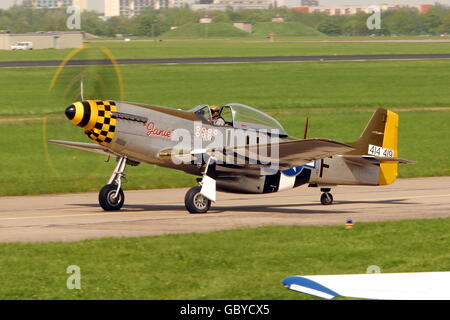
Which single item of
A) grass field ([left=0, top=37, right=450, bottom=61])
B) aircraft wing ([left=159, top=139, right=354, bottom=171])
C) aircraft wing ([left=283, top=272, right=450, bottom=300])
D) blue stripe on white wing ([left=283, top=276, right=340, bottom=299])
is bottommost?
grass field ([left=0, top=37, right=450, bottom=61])

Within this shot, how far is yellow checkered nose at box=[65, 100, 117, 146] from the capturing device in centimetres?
Result: 1642

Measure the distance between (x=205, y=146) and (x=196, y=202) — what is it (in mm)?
1152

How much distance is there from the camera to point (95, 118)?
54.4ft

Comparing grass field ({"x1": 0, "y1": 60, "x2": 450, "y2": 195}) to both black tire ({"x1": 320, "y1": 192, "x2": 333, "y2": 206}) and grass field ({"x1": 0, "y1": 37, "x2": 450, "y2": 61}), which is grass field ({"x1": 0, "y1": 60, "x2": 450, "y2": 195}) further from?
grass field ({"x1": 0, "y1": 37, "x2": 450, "y2": 61})

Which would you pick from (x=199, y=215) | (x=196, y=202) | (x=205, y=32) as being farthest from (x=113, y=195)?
(x=205, y=32)

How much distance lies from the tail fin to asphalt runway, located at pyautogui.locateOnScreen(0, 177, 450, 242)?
0.74 meters

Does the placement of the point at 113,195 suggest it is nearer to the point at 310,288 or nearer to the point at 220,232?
the point at 220,232

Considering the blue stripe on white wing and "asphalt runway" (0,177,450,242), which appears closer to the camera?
the blue stripe on white wing

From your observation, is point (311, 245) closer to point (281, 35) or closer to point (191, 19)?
point (281, 35)

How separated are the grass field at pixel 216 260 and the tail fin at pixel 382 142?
3692 mm

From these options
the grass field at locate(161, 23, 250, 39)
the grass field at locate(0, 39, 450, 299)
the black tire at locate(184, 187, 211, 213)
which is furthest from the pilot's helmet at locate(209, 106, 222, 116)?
the grass field at locate(161, 23, 250, 39)

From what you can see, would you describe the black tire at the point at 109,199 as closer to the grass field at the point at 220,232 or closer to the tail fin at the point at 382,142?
the grass field at the point at 220,232

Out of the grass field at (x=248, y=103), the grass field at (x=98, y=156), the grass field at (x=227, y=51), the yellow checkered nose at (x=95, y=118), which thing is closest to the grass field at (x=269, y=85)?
the grass field at (x=248, y=103)
